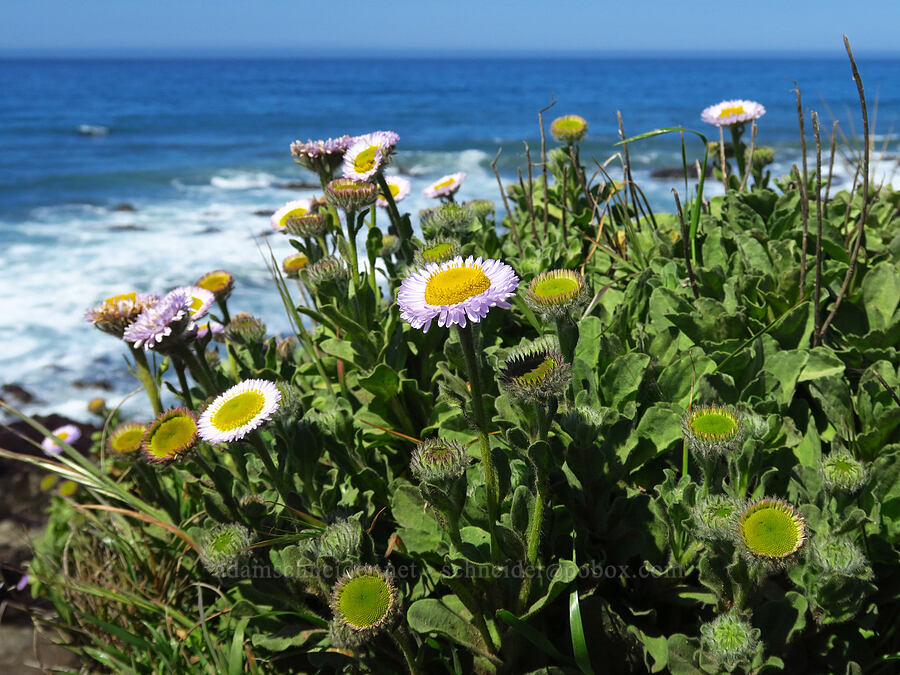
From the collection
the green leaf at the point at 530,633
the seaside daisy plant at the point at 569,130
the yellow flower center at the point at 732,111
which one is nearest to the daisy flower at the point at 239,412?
the green leaf at the point at 530,633

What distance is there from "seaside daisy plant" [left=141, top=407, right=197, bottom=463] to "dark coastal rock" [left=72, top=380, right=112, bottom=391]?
835cm

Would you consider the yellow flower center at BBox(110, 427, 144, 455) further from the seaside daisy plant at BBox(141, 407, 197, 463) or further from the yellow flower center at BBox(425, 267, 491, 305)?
the yellow flower center at BBox(425, 267, 491, 305)

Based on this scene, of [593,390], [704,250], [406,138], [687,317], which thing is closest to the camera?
[593,390]

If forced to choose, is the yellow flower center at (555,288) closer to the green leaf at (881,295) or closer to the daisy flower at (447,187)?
the green leaf at (881,295)

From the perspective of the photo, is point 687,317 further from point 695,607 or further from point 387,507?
point 387,507

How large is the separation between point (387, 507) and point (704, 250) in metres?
1.80

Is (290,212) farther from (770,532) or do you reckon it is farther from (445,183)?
(770,532)

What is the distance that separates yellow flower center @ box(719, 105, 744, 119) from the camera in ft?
12.7

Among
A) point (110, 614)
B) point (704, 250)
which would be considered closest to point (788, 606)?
point (704, 250)

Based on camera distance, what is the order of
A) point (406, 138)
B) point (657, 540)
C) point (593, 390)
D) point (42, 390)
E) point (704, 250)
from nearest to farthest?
point (657, 540), point (593, 390), point (704, 250), point (42, 390), point (406, 138)

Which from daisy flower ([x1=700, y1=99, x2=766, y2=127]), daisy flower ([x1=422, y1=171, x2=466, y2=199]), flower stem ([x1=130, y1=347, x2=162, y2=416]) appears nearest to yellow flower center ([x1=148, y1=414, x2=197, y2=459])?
flower stem ([x1=130, y1=347, x2=162, y2=416])

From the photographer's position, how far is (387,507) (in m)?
2.68

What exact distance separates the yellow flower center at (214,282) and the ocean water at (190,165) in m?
2.24

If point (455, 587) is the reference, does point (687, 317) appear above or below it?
above
